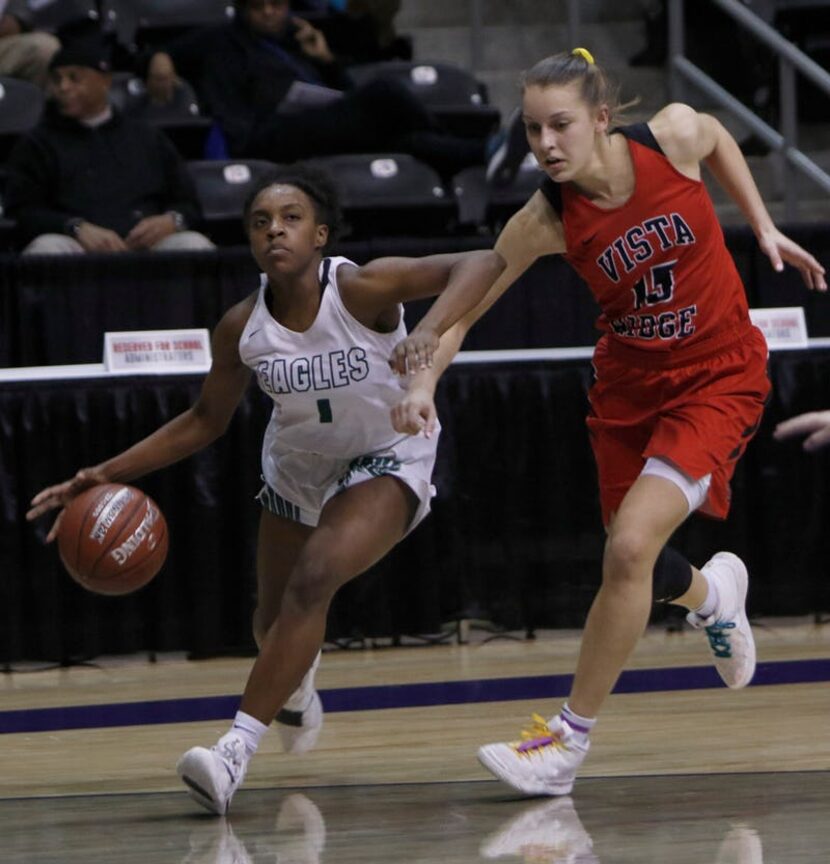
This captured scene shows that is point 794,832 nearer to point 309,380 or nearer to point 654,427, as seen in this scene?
point 654,427

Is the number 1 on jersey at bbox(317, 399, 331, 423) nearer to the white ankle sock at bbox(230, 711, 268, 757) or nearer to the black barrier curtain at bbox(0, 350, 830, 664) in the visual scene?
the white ankle sock at bbox(230, 711, 268, 757)

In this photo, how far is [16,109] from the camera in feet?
27.6

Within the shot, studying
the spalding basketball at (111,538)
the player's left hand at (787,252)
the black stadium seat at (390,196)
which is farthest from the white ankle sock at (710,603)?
the black stadium seat at (390,196)

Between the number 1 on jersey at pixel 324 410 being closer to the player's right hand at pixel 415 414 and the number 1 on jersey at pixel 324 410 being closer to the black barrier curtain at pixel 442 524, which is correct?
the player's right hand at pixel 415 414

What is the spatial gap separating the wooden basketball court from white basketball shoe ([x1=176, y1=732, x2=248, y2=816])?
0.18 feet

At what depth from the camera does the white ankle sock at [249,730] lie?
3934mm

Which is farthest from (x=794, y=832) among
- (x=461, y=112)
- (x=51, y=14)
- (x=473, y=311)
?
(x=51, y=14)

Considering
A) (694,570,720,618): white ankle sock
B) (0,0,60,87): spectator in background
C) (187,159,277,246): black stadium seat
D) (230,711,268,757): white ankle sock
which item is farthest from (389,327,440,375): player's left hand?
(0,0,60,87): spectator in background

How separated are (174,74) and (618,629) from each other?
541 centimetres

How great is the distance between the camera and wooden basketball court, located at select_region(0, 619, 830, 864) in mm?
3492

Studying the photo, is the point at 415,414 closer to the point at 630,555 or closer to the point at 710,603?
the point at 630,555

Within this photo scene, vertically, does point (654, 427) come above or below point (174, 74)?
below

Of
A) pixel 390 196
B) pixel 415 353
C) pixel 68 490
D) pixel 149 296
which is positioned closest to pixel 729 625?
pixel 415 353

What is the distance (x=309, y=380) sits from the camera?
4.14 m
